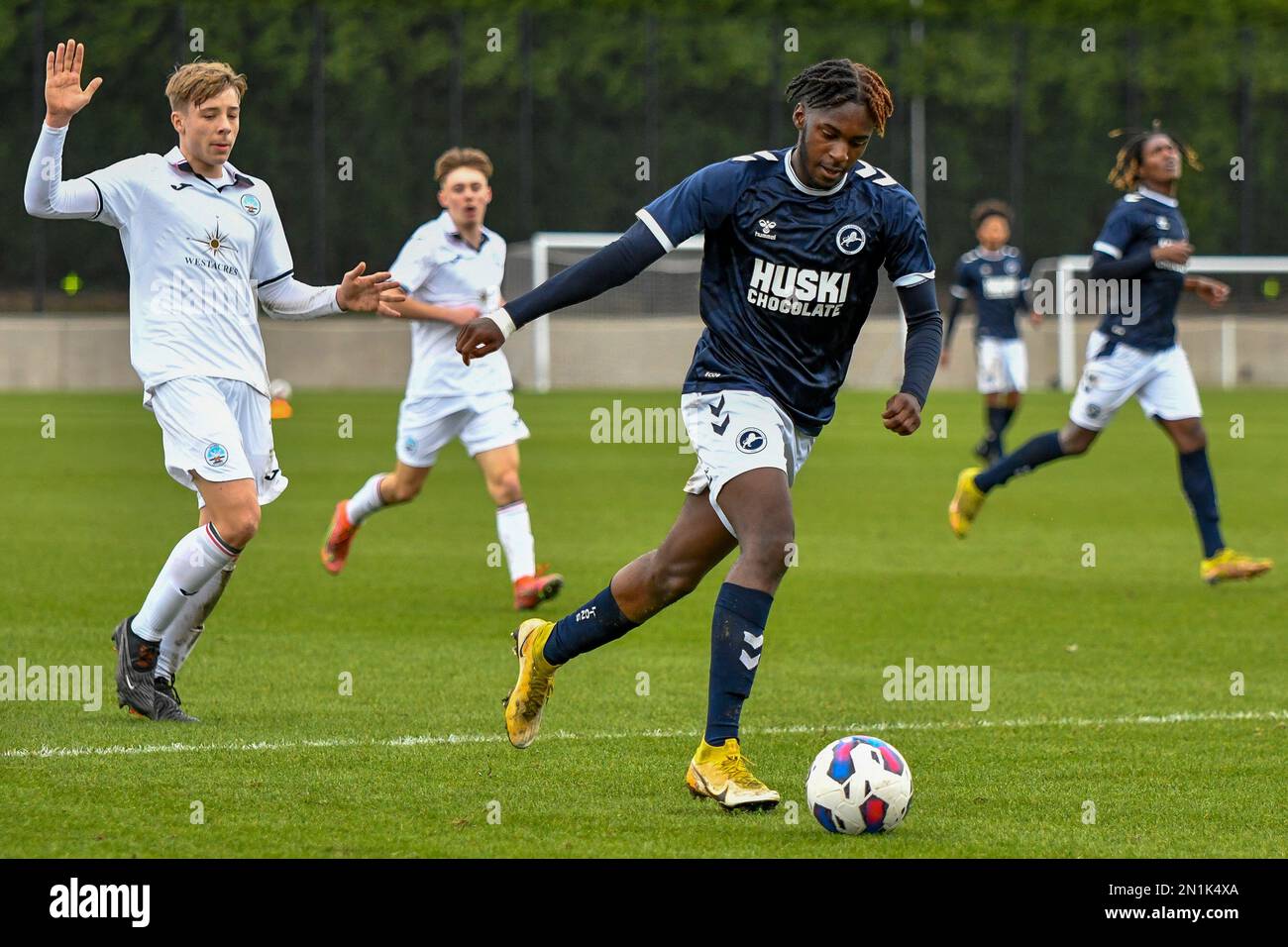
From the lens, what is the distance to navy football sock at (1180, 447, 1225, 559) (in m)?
10.9

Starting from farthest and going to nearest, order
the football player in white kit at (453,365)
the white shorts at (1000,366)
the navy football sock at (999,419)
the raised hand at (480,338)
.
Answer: the white shorts at (1000,366), the navy football sock at (999,419), the football player in white kit at (453,365), the raised hand at (480,338)

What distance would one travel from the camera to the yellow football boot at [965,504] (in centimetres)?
1228

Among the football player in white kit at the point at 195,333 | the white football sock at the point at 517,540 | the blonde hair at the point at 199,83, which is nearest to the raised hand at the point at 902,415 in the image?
the football player in white kit at the point at 195,333

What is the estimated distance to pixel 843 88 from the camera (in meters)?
5.63

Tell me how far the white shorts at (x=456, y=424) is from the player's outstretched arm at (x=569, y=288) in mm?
4627

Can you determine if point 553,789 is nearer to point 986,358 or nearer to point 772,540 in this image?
point 772,540

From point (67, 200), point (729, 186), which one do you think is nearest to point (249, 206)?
point (67, 200)

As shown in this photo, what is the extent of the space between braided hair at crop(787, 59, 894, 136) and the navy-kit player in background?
45.3 feet

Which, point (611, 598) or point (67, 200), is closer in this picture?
point (611, 598)

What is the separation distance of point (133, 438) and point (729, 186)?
17.5 m

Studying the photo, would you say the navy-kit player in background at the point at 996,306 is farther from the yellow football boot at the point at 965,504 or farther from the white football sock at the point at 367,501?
the white football sock at the point at 367,501

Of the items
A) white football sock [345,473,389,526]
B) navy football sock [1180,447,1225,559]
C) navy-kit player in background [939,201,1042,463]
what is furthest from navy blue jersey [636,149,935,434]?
navy-kit player in background [939,201,1042,463]

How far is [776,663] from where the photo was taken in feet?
Answer: 27.5
